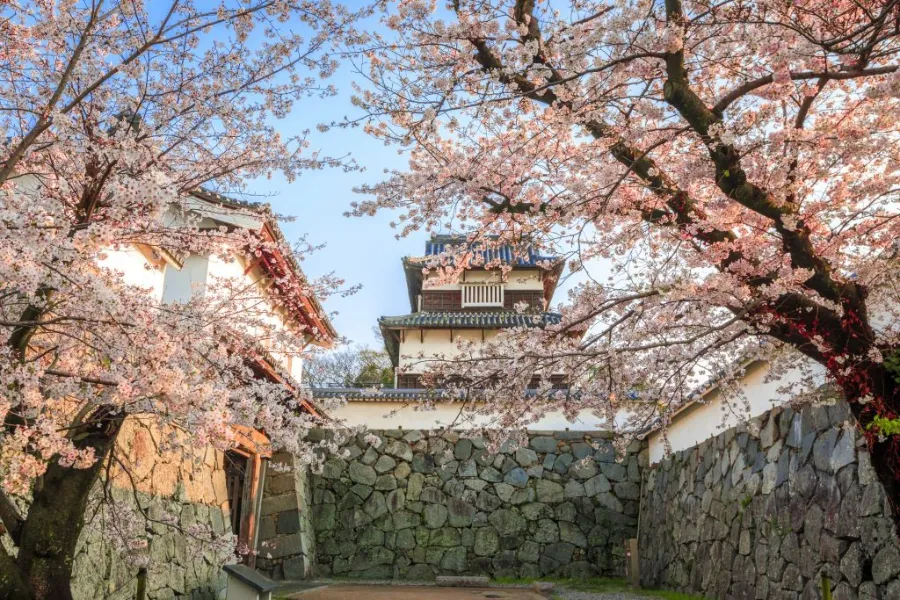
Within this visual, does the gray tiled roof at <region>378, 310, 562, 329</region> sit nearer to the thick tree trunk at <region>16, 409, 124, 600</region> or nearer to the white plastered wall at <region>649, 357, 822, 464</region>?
the white plastered wall at <region>649, 357, 822, 464</region>

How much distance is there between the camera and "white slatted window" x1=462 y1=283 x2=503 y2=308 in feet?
58.2

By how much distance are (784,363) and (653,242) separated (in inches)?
58.1

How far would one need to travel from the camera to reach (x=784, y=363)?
17.2ft

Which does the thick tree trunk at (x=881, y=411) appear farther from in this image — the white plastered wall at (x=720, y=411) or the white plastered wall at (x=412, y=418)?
the white plastered wall at (x=412, y=418)

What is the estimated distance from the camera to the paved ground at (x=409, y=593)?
27.0ft

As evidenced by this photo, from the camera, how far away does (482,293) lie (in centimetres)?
1794

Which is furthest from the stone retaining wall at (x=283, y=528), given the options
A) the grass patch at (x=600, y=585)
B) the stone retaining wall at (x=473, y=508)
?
the grass patch at (x=600, y=585)

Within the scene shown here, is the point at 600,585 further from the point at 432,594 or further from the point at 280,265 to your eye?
the point at 280,265

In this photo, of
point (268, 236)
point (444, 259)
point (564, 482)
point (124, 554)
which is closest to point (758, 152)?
point (444, 259)

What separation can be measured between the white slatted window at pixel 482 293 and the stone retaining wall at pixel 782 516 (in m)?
9.01

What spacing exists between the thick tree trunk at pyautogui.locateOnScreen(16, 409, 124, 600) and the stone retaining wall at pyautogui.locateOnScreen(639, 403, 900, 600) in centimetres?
455

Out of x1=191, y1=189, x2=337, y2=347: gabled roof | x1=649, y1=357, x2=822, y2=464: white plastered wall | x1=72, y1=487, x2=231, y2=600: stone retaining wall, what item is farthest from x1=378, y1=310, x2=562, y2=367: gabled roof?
x1=72, y1=487, x2=231, y2=600: stone retaining wall

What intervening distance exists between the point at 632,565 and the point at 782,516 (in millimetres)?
4497

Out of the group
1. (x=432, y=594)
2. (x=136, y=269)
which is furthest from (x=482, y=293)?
(x=136, y=269)
